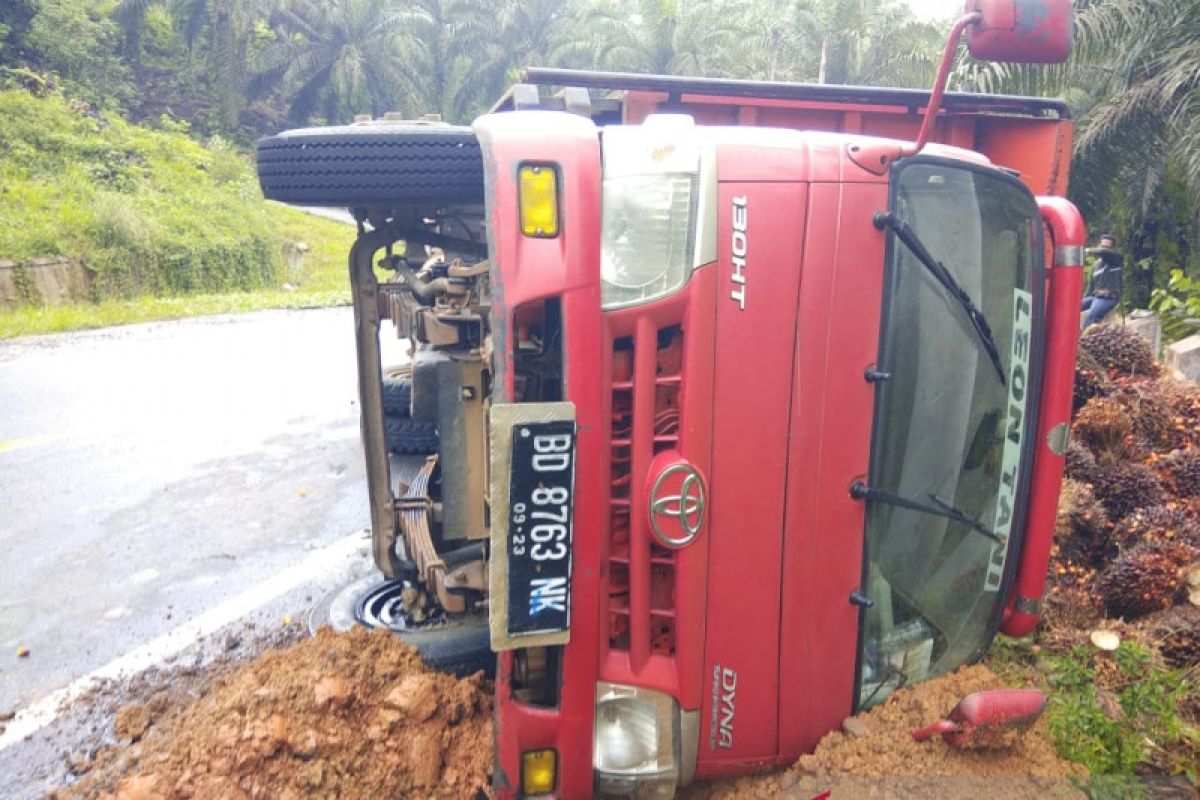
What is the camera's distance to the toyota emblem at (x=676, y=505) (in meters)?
1.98

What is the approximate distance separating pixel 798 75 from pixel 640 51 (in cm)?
889

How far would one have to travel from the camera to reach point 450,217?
2.98 meters

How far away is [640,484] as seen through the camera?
2.00 meters

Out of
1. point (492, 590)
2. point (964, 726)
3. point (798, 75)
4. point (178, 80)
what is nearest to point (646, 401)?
point (492, 590)

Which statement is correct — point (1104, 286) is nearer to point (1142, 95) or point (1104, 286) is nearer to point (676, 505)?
point (1142, 95)

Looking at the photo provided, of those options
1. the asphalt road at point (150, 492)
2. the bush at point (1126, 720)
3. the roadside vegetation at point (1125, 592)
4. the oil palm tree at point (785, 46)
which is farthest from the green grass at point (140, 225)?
the oil palm tree at point (785, 46)

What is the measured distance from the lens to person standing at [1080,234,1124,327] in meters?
8.16

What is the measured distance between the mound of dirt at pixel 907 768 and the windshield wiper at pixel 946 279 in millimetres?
919

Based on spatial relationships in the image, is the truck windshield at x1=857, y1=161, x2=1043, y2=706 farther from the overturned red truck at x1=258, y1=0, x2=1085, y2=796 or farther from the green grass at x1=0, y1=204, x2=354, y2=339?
the green grass at x1=0, y1=204, x2=354, y2=339

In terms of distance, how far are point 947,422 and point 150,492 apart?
471 cm

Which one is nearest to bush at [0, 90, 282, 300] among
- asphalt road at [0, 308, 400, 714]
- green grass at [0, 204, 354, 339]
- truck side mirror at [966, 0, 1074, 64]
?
green grass at [0, 204, 354, 339]

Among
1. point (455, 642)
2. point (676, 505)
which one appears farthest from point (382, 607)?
point (676, 505)

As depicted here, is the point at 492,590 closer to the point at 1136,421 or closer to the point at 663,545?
the point at 663,545

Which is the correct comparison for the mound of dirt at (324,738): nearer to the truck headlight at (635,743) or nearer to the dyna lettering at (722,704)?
the truck headlight at (635,743)
